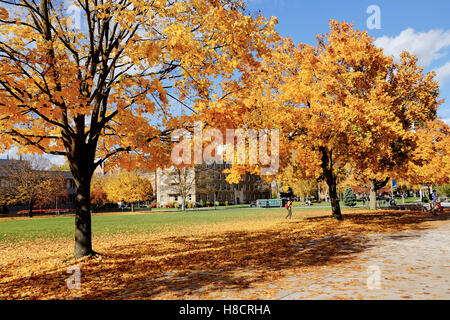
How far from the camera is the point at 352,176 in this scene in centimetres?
3800

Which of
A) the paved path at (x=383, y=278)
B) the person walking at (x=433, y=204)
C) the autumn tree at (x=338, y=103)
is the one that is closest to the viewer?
the paved path at (x=383, y=278)

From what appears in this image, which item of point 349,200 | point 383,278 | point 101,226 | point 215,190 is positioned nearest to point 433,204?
point 383,278

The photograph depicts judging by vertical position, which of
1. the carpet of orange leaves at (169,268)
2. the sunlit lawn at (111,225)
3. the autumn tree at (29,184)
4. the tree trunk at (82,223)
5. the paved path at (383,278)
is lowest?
the sunlit lawn at (111,225)

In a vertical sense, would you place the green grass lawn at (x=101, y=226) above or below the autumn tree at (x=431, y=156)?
below

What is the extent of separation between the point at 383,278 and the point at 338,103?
49.7 feet

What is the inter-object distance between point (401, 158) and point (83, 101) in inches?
793

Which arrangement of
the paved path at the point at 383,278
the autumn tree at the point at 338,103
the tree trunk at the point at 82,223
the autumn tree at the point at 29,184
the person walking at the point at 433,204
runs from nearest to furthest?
the paved path at the point at 383,278 < the tree trunk at the point at 82,223 < the autumn tree at the point at 338,103 < the person walking at the point at 433,204 < the autumn tree at the point at 29,184

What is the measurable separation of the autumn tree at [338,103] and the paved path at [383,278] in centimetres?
950

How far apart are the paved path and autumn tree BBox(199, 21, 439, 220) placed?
9.50 m

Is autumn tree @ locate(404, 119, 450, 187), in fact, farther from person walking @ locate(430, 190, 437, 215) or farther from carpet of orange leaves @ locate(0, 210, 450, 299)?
carpet of orange leaves @ locate(0, 210, 450, 299)

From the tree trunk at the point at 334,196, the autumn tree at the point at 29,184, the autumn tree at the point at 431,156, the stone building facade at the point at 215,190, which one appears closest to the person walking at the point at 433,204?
the autumn tree at the point at 431,156

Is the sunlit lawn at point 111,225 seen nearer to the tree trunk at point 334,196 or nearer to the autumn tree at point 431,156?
the tree trunk at point 334,196

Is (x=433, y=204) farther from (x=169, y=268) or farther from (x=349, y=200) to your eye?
(x=349, y=200)

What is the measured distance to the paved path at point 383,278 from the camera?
5.68m
